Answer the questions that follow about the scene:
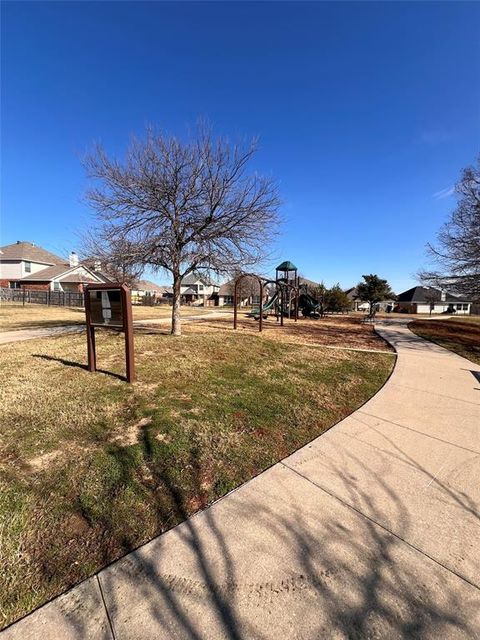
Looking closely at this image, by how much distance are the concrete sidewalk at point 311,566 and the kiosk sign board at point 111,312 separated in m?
3.50

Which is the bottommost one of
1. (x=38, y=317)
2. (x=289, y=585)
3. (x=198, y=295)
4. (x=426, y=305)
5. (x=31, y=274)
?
(x=289, y=585)

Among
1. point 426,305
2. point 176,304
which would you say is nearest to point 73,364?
point 176,304

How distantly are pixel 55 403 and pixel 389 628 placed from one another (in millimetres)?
4437

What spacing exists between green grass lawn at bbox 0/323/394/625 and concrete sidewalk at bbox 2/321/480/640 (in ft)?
0.70

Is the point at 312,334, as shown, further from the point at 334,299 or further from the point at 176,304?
the point at 334,299

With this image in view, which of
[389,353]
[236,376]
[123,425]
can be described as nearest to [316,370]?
[236,376]

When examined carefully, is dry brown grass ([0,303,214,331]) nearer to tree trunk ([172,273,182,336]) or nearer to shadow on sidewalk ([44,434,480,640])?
tree trunk ([172,273,182,336])

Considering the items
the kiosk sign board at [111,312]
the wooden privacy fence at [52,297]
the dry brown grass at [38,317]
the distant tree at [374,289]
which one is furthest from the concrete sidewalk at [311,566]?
the distant tree at [374,289]

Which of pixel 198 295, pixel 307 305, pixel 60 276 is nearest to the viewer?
pixel 307 305

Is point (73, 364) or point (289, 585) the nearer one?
point (289, 585)

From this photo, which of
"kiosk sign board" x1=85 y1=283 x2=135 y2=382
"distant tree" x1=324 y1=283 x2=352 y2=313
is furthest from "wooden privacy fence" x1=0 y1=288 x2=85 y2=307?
"kiosk sign board" x1=85 y1=283 x2=135 y2=382

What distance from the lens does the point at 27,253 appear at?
40.0m

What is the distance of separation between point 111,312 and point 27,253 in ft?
141

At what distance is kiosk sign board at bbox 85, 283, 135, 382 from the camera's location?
554cm
